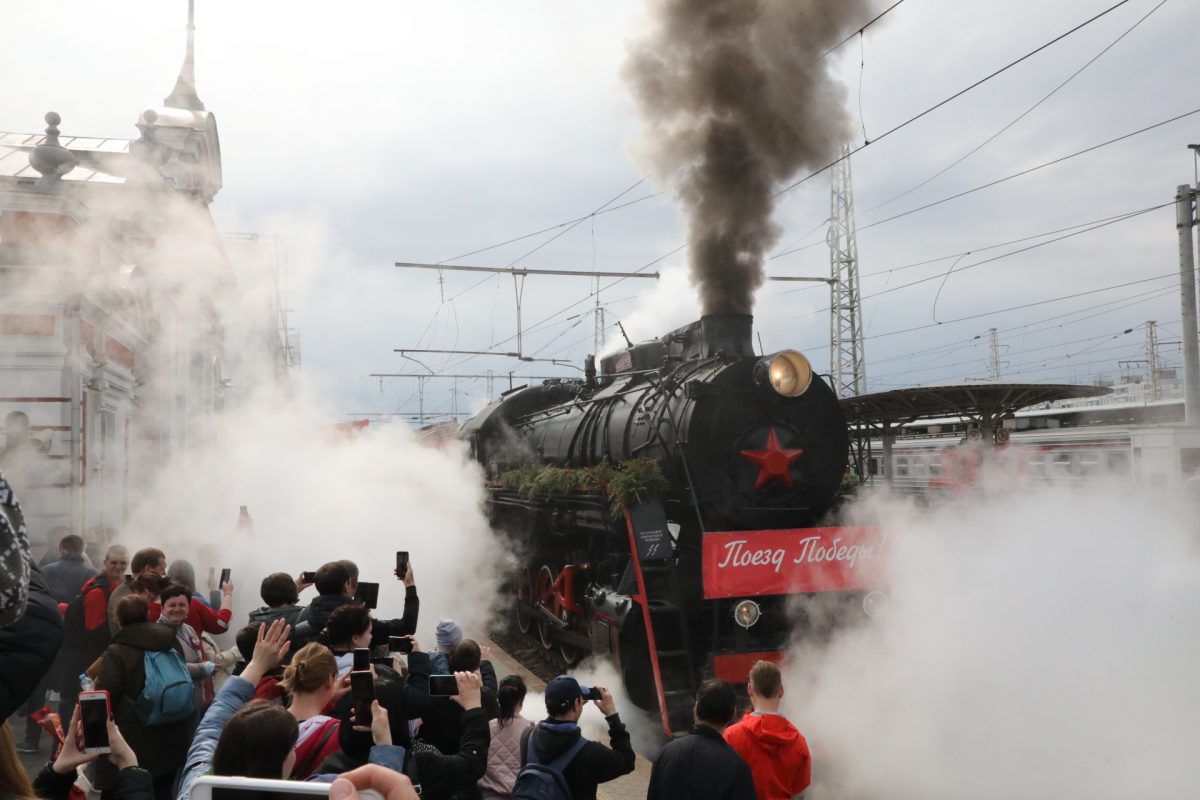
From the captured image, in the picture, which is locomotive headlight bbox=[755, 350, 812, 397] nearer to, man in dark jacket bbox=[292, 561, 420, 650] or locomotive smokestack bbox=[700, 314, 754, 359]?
locomotive smokestack bbox=[700, 314, 754, 359]

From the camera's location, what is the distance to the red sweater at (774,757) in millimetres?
3330

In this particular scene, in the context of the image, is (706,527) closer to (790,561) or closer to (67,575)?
(790,561)

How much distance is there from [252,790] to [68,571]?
5238 mm

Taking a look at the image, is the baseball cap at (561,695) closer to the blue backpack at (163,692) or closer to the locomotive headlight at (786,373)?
the blue backpack at (163,692)

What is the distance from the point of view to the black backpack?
2867mm

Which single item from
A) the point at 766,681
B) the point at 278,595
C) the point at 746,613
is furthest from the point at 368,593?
the point at 746,613

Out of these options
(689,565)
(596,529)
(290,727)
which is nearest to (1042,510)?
(689,565)

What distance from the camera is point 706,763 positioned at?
289 cm

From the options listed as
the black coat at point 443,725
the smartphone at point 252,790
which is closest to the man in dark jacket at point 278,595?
the black coat at point 443,725

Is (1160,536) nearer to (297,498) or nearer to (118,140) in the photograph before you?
(297,498)

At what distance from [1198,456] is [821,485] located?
9553mm

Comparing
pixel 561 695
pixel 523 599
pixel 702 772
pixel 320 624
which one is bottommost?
pixel 523 599

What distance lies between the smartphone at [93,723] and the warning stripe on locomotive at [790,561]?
4213 mm

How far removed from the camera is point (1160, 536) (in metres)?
6.63
